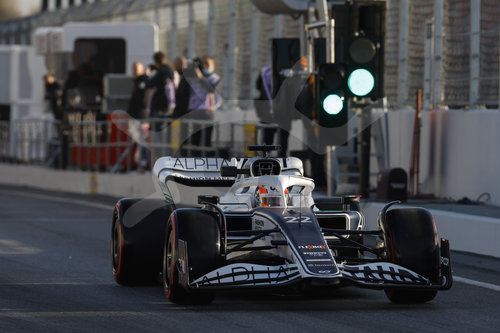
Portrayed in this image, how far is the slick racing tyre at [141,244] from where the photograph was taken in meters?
11.1

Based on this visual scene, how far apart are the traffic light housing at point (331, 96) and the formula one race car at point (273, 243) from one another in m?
4.08

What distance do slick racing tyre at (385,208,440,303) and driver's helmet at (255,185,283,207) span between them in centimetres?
79

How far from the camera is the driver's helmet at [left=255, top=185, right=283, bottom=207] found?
10266 mm

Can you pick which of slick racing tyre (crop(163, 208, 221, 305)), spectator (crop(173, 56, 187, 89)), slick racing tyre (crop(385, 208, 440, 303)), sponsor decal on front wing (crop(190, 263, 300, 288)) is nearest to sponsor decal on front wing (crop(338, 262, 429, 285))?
slick racing tyre (crop(385, 208, 440, 303))

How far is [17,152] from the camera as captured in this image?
31234mm

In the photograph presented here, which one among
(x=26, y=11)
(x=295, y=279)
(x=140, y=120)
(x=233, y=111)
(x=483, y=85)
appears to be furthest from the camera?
(x=26, y=11)

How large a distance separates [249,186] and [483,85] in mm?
8229

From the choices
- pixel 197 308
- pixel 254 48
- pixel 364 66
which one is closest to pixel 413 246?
pixel 197 308

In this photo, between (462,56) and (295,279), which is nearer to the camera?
(295,279)

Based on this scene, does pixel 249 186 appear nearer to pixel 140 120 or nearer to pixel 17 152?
pixel 140 120

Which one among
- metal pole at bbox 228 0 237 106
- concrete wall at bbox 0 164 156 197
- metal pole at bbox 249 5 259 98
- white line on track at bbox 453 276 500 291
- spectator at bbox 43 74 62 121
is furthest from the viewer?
spectator at bbox 43 74 62 121

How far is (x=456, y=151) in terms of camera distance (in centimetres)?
1850

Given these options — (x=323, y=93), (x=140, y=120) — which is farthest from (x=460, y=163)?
(x=140, y=120)

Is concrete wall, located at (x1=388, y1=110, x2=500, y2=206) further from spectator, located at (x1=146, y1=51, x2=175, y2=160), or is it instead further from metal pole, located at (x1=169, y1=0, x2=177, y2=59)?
metal pole, located at (x1=169, y1=0, x2=177, y2=59)
